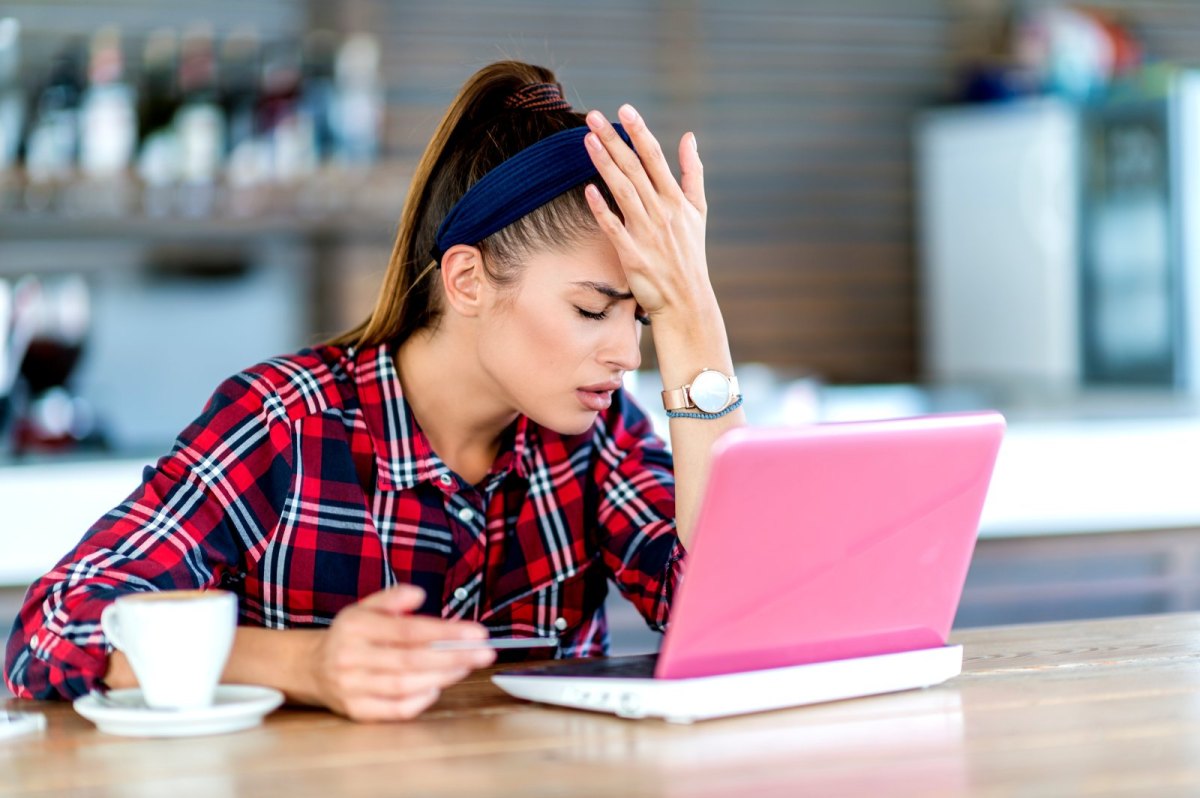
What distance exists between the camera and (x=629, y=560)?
1.45m

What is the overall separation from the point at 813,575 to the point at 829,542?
0.02 m

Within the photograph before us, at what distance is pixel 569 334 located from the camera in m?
1.33

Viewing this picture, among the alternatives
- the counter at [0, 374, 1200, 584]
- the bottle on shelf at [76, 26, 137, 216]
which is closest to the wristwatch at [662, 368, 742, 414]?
the counter at [0, 374, 1200, 584]

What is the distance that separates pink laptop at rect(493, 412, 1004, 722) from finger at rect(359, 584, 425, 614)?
0.12 m

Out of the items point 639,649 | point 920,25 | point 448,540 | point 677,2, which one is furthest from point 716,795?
point 920,25

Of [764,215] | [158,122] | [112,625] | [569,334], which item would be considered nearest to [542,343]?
[569,334]

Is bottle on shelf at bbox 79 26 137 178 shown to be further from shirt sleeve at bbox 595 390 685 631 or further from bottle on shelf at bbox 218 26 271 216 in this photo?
shirt sleeve at bbox 595 390 685 631

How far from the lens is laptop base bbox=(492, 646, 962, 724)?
1.00 metres

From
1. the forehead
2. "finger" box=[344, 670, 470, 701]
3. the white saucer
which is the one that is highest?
the forehead

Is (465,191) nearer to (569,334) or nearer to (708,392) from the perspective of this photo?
(569,334)

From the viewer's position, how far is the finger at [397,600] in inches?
38.9

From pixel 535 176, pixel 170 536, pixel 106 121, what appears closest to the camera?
pixel 170 536

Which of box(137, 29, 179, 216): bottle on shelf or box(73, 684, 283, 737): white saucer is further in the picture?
box(137, 29, 179, 216): bottle on shelf

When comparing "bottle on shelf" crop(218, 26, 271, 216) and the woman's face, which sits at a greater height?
"bottle on shelf" crop(218, 26, 271, 216)
